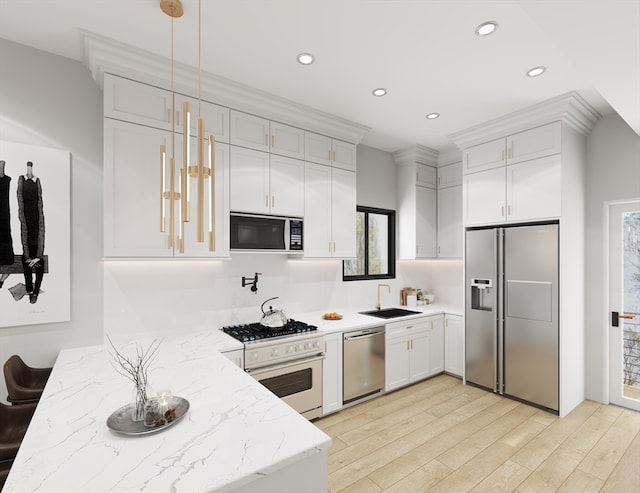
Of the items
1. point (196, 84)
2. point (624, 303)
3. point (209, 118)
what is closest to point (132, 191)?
point (209, 118)

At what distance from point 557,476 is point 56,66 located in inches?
184

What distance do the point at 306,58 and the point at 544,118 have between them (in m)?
2.42

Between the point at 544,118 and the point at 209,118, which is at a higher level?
the point at 544,118

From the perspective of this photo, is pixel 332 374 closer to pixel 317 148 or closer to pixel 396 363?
pixel 396 363

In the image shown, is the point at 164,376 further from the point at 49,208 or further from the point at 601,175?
the point at 601,175

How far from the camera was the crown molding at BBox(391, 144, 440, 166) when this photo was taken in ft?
14.8

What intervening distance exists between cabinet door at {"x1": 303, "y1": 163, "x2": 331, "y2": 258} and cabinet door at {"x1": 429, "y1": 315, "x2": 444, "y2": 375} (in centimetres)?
175

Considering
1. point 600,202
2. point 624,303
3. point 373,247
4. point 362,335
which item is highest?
point 600,202

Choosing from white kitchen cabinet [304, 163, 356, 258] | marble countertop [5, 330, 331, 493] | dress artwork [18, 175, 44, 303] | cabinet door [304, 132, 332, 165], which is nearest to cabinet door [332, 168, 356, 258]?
white kitchen cabinet [304, 163, 356, 258]

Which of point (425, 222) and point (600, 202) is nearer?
point (600, 202)

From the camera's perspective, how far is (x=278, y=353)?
2.85m

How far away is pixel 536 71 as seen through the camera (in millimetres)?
2633

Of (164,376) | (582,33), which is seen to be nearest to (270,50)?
(582,33)

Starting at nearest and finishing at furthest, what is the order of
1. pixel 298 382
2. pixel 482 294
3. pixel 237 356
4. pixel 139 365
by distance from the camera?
pixel 139 365, pixel 237 356, pixel 298 382, pixel 482 294
